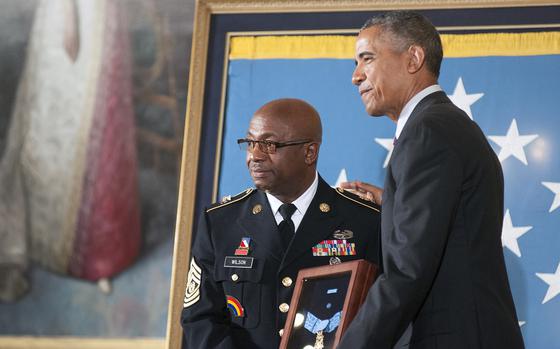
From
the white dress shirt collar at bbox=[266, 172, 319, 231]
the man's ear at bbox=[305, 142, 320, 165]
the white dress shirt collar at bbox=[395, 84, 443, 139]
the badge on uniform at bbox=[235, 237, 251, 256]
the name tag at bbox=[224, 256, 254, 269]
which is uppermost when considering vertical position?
the white dress shirt collar at bbox=[395, 84, 443, 139]

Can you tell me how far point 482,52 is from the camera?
4172 millimetres

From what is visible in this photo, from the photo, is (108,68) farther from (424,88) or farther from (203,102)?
(424,88)

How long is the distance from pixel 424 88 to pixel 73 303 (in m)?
2.89

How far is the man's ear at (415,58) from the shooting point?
220 cm

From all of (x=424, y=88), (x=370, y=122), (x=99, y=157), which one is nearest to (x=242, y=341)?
(x=424, y=88)

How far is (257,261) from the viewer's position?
8.85ft

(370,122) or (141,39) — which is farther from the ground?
(141,39)

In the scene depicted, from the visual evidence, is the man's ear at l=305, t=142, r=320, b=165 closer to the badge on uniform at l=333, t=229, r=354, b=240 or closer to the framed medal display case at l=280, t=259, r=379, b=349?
the badge on uniform at l=333, t=229, r=354, b=240

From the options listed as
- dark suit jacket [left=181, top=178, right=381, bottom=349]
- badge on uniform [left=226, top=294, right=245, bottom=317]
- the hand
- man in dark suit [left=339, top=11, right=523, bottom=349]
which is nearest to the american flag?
the hand

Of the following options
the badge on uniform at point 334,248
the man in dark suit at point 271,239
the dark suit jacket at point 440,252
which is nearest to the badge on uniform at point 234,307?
the man in dark suit at point 271,239

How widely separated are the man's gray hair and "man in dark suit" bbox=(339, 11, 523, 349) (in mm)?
229

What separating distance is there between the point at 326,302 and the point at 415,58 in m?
0.73

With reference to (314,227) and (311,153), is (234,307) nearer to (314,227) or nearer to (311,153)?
(314,227)

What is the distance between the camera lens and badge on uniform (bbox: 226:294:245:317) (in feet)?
8.77
